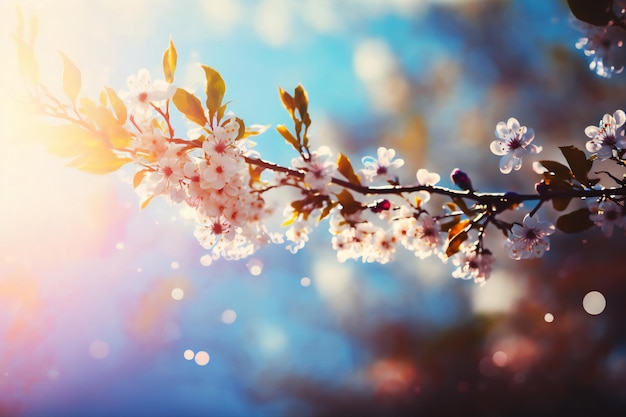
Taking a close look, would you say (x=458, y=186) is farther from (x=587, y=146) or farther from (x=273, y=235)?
(x=273, y=235)

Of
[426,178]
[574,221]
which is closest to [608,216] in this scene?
[574,221]

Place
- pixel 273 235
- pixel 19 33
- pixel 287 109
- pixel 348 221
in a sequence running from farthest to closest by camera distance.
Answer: pixel 273 235 → pixel 348 221 → pixel 287 109 → pixel 19 33

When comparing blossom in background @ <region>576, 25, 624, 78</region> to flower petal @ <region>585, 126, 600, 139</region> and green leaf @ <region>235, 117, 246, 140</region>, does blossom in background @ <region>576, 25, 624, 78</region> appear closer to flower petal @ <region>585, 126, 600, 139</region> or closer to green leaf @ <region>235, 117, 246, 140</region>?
flower petal @ <region>585, 126, 600, 139</region>

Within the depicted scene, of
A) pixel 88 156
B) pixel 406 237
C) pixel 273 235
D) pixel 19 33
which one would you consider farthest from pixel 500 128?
pixel 19 33

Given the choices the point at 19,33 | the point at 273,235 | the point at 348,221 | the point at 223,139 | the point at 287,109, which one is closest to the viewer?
the point at 19,33

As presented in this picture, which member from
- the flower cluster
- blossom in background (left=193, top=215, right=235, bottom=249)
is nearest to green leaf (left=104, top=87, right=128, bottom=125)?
the flower cluster

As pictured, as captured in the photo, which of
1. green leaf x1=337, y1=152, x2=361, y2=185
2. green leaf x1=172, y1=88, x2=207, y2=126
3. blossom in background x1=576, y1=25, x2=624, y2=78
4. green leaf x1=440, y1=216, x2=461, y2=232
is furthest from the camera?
green leaf x1=440, y1=216, x2=461, y2=232
